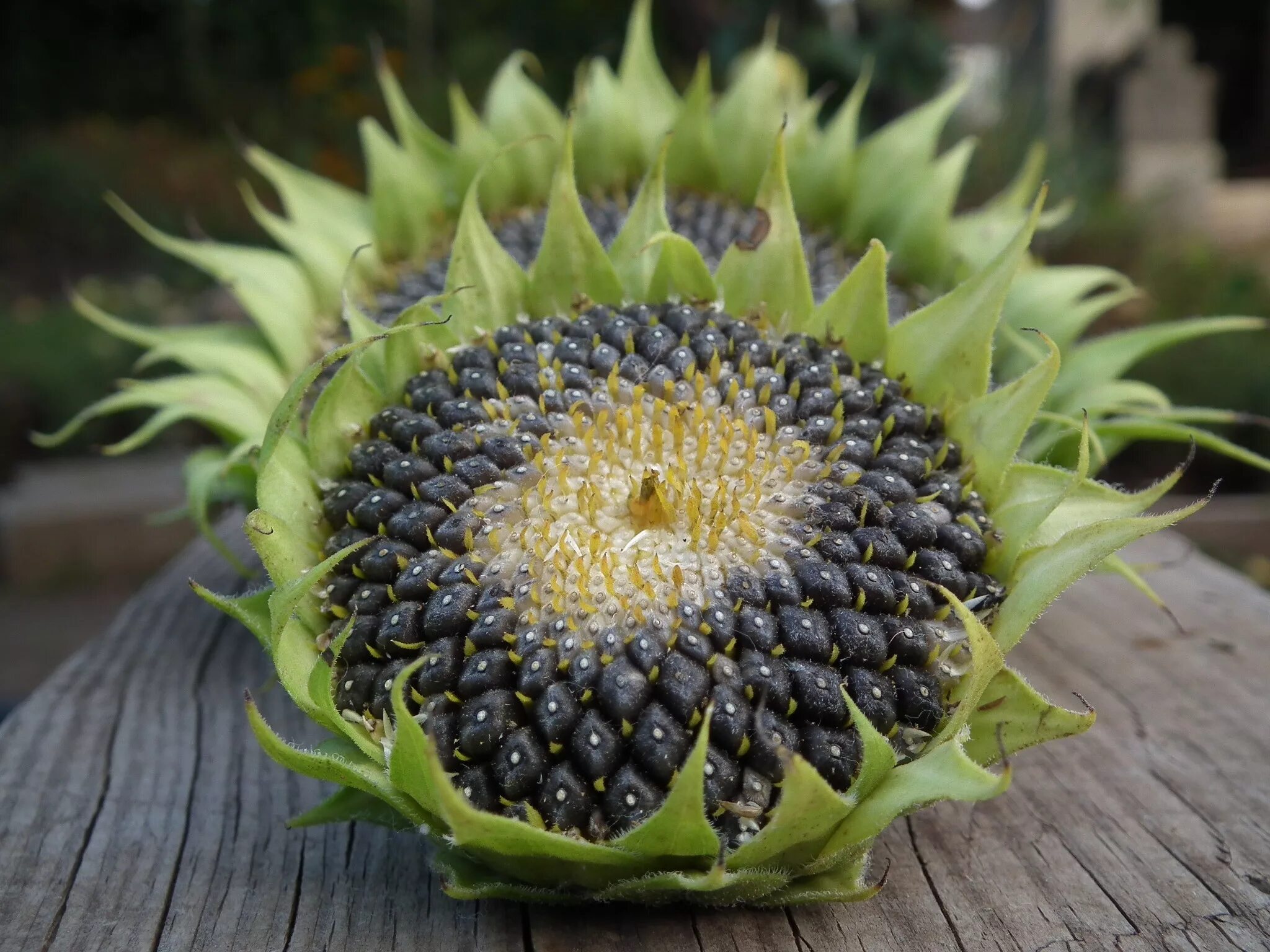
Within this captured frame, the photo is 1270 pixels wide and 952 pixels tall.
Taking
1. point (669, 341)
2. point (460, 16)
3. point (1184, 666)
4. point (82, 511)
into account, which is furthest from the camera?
point (460, 16)

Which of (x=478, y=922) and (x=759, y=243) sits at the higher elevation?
(x=759, y=243)

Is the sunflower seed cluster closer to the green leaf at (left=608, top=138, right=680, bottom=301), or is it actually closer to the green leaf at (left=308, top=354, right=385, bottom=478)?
the green leaf at (left=308, top=354, right=385, bottom=478)

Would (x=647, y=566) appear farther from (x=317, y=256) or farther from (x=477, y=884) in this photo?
(x=317, y=256)

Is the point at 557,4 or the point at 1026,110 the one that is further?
the point at 557,4

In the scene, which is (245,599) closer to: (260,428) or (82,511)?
(260,428)

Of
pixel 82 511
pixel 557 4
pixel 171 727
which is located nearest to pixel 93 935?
pixel 171 727

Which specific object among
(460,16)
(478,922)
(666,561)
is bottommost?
(478,922)

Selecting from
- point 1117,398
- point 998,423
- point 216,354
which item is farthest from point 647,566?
point 216,354
